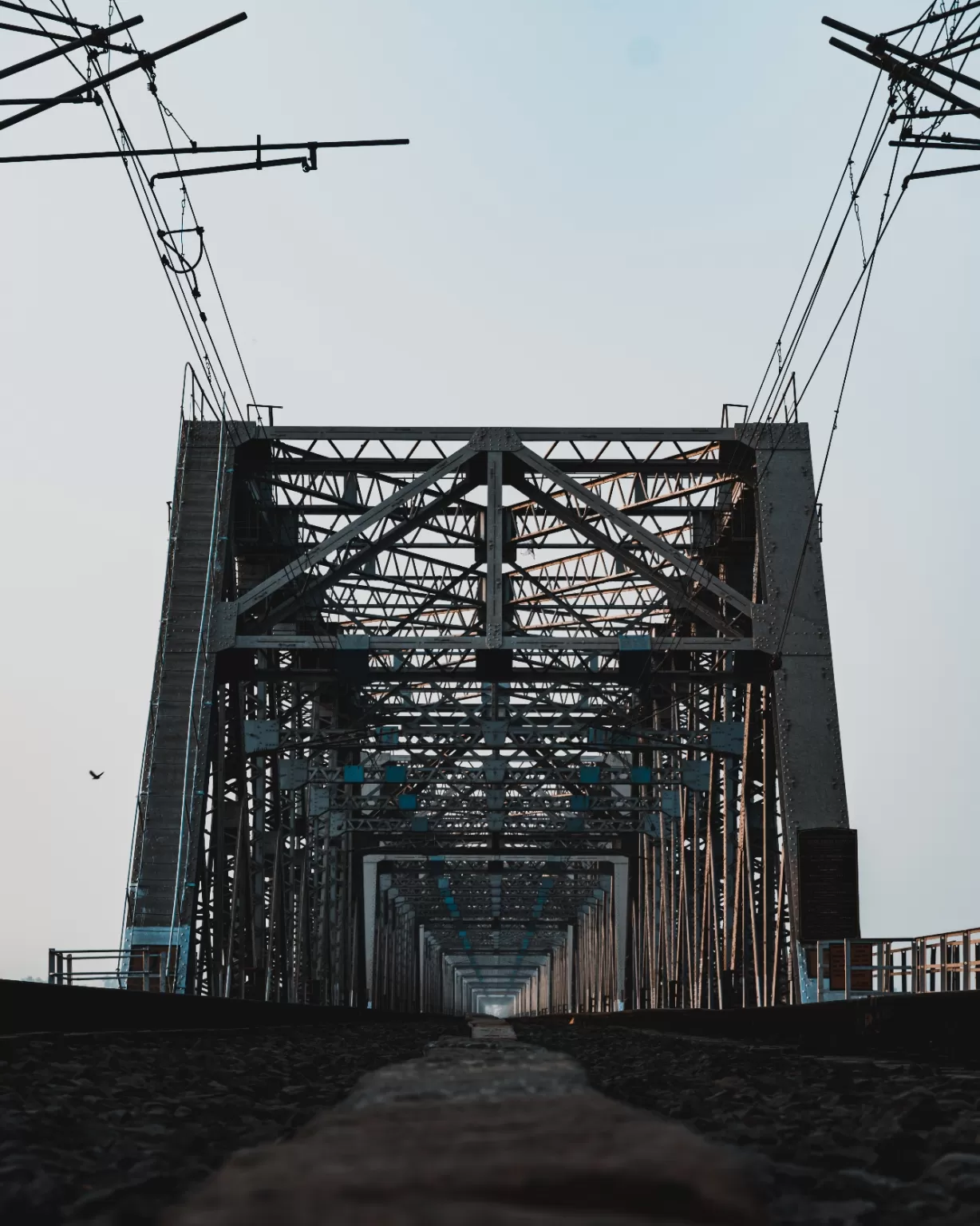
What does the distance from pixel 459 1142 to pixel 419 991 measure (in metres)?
84.3

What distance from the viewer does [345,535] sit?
23.4 metres

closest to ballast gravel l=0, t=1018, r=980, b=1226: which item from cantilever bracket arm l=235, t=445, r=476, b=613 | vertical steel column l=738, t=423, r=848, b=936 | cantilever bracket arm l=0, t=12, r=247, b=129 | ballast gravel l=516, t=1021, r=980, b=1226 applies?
ballast gravel l=516, t=1021, r=980, b=1226

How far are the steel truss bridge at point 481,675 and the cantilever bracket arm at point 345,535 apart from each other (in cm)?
4

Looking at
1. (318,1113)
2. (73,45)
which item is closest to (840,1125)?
(318,1113)

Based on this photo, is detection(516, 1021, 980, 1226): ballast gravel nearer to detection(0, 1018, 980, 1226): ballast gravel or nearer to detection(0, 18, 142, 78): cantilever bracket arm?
detection(0, 1018, 980, 1226): ballast gravel

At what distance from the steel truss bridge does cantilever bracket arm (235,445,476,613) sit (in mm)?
40

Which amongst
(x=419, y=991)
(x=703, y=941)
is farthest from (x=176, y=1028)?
(x=419, y=991)

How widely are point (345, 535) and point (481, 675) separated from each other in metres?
3.26

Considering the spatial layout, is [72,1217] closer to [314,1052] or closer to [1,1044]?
[1,1044]

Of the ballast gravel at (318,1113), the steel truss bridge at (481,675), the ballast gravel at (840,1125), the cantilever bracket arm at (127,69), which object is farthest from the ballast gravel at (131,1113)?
the steel truss bridge at (481,675)

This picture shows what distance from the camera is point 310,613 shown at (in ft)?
93.2

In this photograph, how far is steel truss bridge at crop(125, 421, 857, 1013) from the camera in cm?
2309

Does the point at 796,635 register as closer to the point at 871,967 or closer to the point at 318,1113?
the point at 871,967

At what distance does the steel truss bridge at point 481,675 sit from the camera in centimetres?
2309
